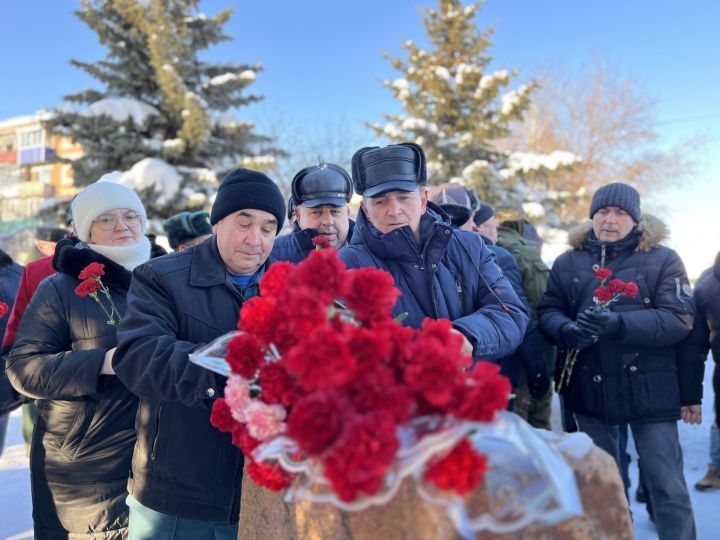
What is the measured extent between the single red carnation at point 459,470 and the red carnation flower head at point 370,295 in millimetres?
311

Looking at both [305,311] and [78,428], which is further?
[78,428]

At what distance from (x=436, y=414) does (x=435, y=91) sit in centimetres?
1193

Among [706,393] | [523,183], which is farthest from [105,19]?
[706,393]

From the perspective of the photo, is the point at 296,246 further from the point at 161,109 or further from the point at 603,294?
the point at 161,109

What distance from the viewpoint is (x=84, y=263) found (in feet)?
8.66

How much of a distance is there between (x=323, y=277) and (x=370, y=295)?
4.5 inches

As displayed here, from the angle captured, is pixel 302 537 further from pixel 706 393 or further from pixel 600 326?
pixel 706 393

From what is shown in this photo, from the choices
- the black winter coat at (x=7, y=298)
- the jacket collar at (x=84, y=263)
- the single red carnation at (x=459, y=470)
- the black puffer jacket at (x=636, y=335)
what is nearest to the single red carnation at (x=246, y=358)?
the single red carnation at (x=459, y=470)

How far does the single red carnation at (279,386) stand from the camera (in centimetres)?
124

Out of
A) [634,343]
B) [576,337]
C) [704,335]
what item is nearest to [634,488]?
[704,335]

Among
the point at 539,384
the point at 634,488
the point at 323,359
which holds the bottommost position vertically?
the point at 634,488

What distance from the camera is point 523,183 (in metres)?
12.7

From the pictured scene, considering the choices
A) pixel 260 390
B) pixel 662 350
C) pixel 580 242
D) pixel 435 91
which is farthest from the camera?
pixel 435 91

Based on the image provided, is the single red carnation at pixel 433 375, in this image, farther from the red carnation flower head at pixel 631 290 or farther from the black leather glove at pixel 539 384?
the black leather glove at pixel 539 384
